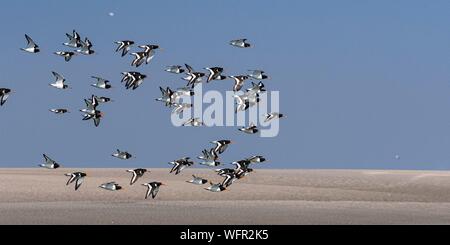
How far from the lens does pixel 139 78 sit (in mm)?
39000

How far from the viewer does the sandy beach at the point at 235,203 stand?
41.5 metres

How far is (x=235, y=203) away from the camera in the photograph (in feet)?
170

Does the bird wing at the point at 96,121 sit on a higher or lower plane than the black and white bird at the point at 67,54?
lower

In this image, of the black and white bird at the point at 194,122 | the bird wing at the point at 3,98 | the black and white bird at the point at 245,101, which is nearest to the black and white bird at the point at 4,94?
the bird wing at the point at 3,98

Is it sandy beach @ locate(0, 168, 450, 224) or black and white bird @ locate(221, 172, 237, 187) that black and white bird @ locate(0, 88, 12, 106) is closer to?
sandy beach @ locate(0, 168, 450, 224)

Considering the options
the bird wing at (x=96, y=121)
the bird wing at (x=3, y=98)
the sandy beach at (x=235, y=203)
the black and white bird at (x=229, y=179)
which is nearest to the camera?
the bird wing at (x=3, y=98)

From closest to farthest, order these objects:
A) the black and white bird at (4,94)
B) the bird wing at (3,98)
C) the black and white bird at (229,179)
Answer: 1. the bird wing at (3,98)
2. the black and white bird at (4,94)
3. the black and white bird at (229,179)

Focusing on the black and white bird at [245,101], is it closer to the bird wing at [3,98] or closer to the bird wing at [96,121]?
the bird wing at [96,121]

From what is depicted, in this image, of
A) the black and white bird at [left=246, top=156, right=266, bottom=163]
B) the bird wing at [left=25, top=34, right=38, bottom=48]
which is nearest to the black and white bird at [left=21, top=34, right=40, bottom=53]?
the bird wing at [left=25, top=34, right=38, bottom=48]

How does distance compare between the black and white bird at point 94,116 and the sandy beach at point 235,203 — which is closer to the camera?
the black and white bird at point 94,116

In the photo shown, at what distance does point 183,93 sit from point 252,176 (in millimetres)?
46937

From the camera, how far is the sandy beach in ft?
136
